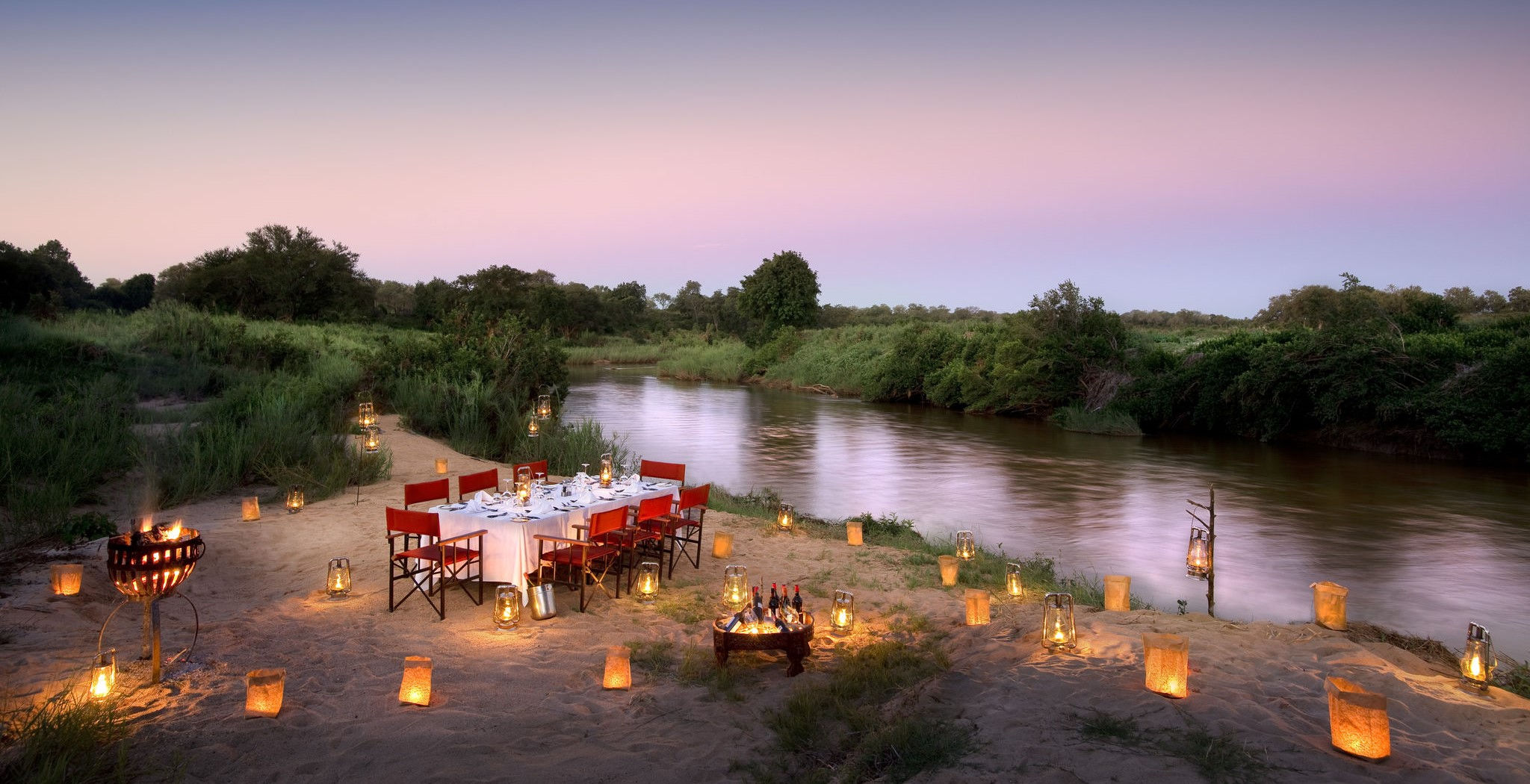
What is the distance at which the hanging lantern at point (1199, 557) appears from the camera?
21.9 ft

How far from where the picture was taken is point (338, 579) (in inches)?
262

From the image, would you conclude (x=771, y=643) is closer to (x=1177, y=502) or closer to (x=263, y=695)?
(x=263, y=695)

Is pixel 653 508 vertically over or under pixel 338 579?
over

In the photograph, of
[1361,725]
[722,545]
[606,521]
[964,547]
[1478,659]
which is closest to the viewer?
[1361,725]

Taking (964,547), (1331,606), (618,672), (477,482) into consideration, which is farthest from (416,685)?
(1331,606)

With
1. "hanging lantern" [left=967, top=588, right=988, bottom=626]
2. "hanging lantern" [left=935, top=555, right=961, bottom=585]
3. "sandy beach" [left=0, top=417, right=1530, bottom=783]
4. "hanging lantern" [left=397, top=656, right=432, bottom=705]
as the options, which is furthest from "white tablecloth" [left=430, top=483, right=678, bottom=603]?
"hanging lantern" [left=935, top=555, right=961, bottom=585]

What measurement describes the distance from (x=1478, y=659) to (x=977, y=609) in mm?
2880

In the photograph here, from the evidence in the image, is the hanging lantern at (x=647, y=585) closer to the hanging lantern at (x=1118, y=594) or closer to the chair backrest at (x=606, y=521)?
the chair backrest at (x=606, y=521)

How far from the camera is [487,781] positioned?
3908 mm

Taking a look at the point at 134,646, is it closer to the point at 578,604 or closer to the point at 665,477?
the point at 578,604

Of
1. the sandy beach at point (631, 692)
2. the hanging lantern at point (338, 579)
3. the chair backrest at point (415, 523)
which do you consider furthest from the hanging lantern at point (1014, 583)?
the hanging lantern at point (338, 579)

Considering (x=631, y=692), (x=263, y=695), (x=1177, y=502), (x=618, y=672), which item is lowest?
(x=1177, y=502)

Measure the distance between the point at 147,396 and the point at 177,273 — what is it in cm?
2116

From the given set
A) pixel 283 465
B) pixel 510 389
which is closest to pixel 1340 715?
pixel 283 465
